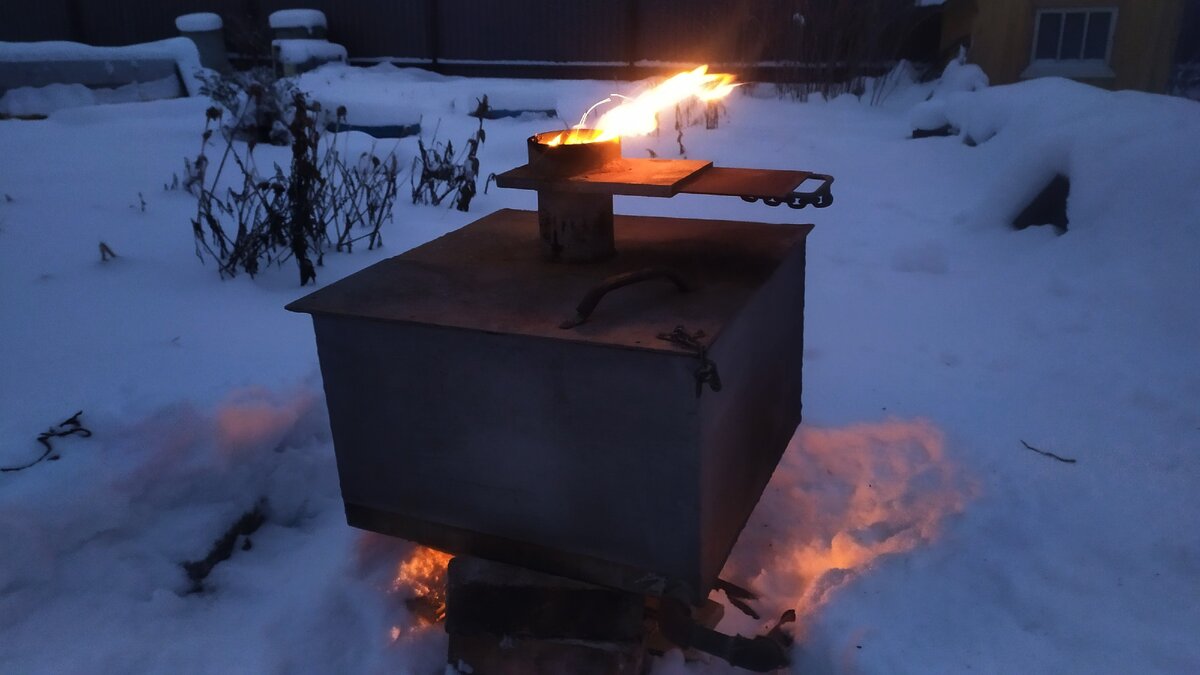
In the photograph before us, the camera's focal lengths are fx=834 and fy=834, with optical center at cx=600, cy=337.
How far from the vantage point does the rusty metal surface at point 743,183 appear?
1785 mm

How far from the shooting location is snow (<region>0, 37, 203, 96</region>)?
6211mm

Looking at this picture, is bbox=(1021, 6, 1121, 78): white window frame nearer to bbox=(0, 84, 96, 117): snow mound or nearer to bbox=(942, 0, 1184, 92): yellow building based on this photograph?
bbox=(942, 0, 1184, 92): yellow building

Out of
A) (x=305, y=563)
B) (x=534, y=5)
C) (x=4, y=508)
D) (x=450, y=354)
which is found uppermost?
(x=534, y=5)

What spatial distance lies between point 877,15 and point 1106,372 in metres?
6.50

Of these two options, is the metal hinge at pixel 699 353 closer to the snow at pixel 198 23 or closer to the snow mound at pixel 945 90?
the snow mound at pixel 945 90

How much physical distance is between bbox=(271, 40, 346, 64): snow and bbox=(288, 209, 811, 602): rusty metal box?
29.1 ft

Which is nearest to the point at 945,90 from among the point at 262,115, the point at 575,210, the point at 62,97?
the point at 262,115

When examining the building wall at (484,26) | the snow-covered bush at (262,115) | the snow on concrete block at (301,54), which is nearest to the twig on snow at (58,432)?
the snow-covered bush at (262,115)

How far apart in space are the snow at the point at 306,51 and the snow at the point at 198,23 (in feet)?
4.88

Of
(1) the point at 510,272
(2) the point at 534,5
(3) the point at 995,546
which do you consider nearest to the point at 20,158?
(1) the point at 510,272

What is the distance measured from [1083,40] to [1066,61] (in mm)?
205

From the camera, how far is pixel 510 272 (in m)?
1.89

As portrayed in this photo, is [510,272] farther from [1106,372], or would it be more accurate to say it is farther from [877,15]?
[877,15]

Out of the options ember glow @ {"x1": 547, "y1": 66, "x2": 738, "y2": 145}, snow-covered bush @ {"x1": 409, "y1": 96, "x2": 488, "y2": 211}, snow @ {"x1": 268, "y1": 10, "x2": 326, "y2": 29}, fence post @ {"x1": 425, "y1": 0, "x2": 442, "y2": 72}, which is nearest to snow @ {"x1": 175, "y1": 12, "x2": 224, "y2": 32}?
snow @ {"x1": 268, "y1": 10, "x2": 326, "y2": 29}
